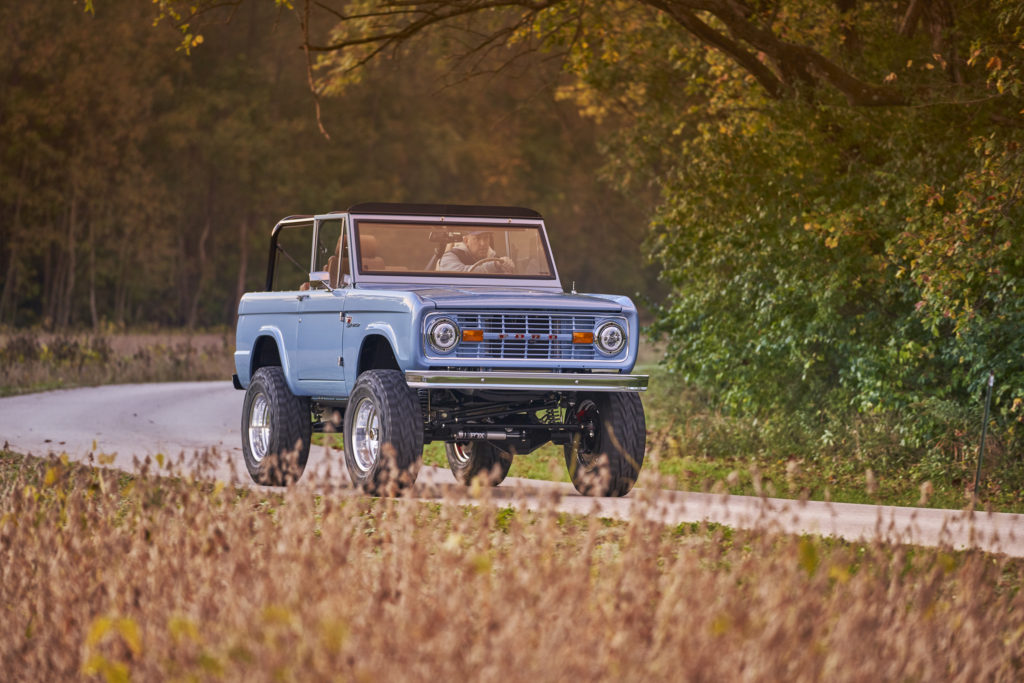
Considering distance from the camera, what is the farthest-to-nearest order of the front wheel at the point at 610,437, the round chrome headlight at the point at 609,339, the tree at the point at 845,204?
the tree at the point at 845,204 → the front wheel at the point at 610,437 → the round chrome headlight at the point at 609,339

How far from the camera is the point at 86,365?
87.9ft

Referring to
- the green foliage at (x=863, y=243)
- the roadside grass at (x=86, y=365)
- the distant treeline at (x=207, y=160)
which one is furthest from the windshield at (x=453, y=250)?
the distant treeline at (x=207, y=160)

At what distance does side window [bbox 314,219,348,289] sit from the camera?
12422 mm

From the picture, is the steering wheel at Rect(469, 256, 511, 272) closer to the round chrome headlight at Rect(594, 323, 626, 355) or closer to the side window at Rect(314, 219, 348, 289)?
the side window at Rect(314, 219, 348, 289)

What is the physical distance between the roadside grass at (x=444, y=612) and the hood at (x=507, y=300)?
3.47 m

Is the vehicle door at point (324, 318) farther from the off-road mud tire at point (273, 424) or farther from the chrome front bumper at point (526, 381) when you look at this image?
the chrome front bumper at point (526, 381)

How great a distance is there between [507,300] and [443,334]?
61 cm

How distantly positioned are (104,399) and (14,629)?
52.1 feet

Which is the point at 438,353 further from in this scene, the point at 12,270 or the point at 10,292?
the point at 10,292

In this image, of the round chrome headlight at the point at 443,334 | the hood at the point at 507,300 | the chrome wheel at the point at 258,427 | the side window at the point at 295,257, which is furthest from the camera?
the side window at the point at 295,257

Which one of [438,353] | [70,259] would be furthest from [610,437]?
[70,259]

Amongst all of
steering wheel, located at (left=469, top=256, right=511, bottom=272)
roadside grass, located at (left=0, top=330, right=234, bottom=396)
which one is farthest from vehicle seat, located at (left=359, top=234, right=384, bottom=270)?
roadside grass, located at (left=0, top=330, right=234, bottom=396)

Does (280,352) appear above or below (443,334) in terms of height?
below

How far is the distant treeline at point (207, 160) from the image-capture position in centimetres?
4266
